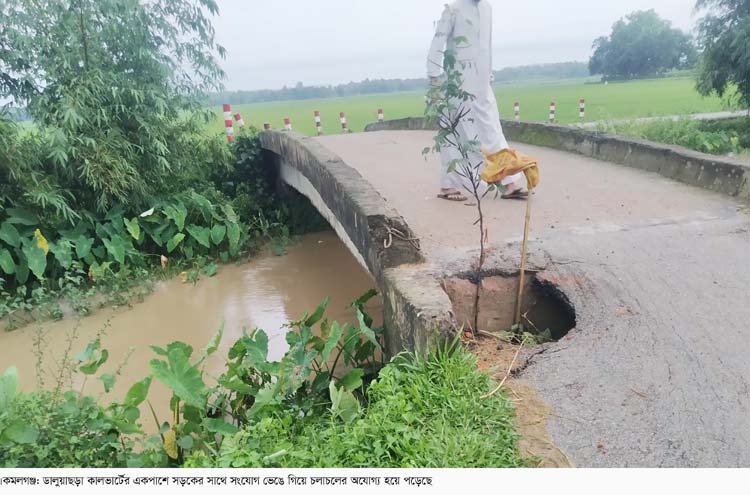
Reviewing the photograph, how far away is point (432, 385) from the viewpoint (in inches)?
94.0

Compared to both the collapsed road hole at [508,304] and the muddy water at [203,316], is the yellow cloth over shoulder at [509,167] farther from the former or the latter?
the muddy water at [203,316]

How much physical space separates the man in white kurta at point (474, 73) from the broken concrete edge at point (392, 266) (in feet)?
2.78

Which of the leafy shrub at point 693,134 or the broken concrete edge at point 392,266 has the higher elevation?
the broken concrete edge at point 392,266

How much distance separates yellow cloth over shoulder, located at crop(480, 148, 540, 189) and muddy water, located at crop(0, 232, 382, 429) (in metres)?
2.44

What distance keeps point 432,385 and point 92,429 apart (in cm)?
164

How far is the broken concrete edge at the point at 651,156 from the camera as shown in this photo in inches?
172

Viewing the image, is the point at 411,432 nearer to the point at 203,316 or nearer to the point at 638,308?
the point at 638,308

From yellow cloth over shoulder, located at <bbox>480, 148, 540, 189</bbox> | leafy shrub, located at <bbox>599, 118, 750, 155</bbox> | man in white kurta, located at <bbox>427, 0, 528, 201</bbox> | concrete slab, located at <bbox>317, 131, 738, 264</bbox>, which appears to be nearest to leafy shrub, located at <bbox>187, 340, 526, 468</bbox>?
yellow cloth over shoulder, located at <bbox>480, 148, 540, 189</bbox>

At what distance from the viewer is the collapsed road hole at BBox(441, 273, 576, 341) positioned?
3.14 meters

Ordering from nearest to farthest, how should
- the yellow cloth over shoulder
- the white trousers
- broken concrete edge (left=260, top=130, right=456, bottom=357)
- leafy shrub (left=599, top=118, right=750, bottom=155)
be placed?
1. broken concrete edge (left=260, top=130, right=456, bottom=357)
2. the yellow cloth over shoulder
3. the white trousers
4. leafy shrub (left=599, top=118, right=750, bottom=155)

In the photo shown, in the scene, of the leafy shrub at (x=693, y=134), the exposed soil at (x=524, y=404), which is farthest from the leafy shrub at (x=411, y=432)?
the leafy shrub at (x=693, y=134)

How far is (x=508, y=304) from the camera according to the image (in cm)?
325

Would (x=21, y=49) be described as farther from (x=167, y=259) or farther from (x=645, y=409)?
(x=645, y=409)

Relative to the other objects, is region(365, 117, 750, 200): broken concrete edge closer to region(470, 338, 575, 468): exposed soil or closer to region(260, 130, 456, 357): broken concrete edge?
region(260, 130, 456, 357): broken concrete edge
